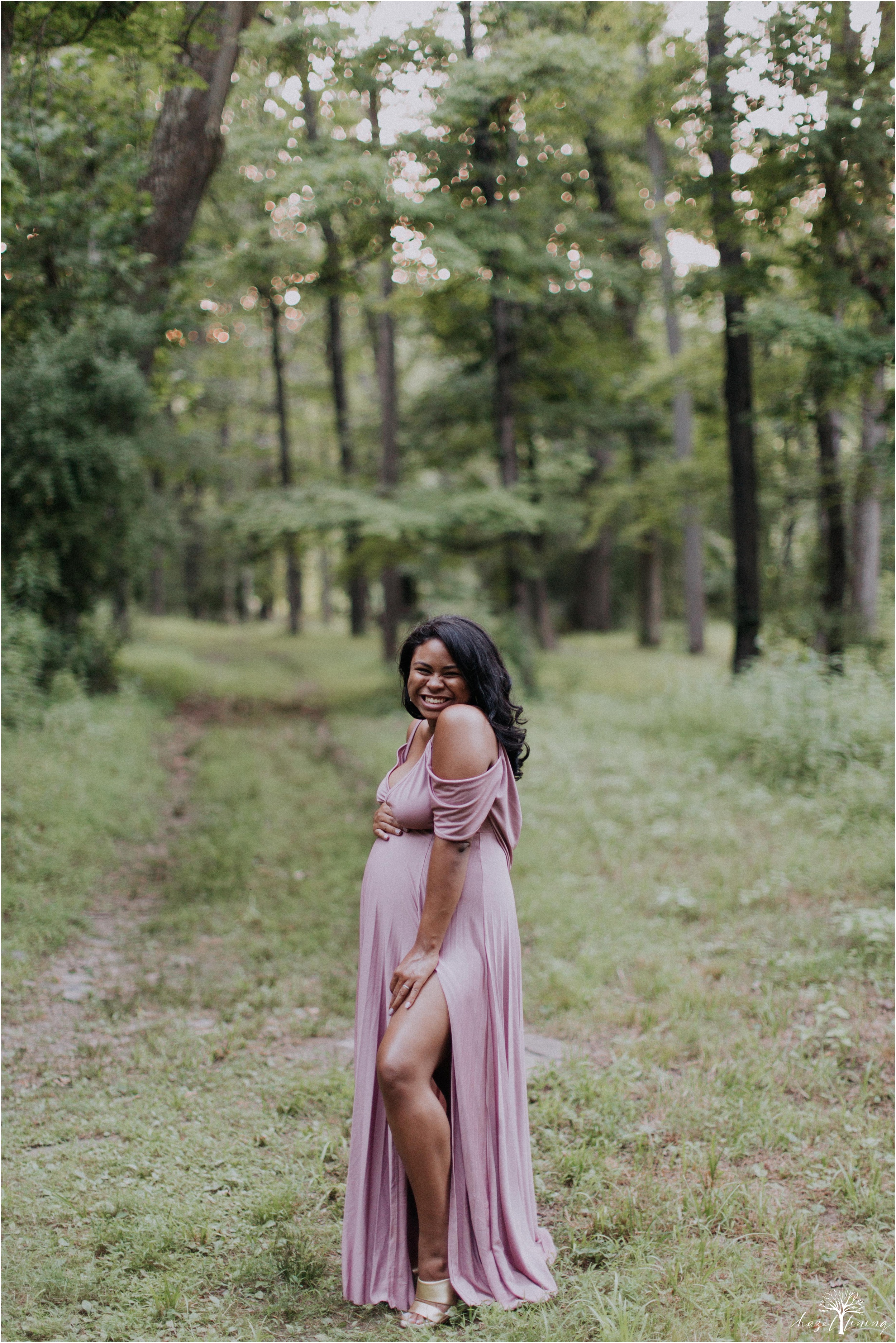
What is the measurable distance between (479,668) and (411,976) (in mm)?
1002

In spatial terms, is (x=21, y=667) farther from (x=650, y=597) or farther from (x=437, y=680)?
(x=650, y=597)

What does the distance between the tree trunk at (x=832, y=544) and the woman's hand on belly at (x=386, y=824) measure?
910 centimetres

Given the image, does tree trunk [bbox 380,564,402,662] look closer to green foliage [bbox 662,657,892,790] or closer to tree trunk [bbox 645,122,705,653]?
tree trunk [bbox 645,122,705,653]

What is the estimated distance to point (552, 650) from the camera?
64.8ft

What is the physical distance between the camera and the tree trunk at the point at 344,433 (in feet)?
47.3

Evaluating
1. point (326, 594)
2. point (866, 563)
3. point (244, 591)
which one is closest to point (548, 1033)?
point (866, 563)

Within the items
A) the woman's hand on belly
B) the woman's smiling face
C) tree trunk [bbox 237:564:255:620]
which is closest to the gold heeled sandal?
the woman's hand on belly

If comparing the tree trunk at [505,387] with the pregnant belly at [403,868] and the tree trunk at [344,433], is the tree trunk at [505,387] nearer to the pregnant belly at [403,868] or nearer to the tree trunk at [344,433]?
the tree trunk at [344,433]

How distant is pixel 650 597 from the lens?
21328mm

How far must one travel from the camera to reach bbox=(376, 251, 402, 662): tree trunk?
15.6m

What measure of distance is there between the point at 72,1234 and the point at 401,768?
6.92ft

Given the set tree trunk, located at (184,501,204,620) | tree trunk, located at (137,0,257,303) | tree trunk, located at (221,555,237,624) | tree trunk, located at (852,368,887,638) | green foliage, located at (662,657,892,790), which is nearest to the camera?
green foliage, located at (662,657,892,790)

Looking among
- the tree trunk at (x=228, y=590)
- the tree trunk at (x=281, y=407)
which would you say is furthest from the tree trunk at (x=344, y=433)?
the tree trunk at (x=228, y=590)

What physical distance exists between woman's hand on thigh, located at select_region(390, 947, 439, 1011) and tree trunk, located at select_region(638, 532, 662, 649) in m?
18.7
